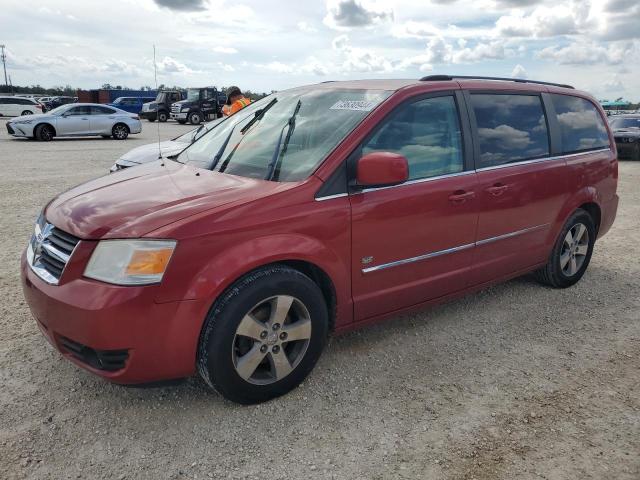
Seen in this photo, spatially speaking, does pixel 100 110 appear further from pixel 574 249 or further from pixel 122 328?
pixel 122 328

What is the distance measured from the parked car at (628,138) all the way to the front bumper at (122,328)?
16.5 m

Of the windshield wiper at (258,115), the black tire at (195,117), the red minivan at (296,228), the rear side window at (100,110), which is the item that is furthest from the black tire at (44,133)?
the windshield wiper at (258,115)

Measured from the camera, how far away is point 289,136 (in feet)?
10.7

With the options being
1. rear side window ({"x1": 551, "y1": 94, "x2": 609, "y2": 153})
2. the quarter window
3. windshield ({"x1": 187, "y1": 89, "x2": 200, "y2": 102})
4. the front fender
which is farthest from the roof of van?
windshield ({"x1": 187, "y1": 89, "x2": 200, "y2": 102})

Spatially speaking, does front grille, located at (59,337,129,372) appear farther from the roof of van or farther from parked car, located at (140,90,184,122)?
parked car, located at (140,90,184,122)

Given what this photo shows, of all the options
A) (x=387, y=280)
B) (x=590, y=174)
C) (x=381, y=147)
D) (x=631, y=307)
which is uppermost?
(x=381, y=147)

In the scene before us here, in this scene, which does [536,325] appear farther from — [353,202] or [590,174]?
[353,202]

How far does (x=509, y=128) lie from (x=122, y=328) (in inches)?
119

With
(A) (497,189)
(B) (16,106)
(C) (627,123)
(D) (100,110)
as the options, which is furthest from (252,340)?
(B) (16,106)

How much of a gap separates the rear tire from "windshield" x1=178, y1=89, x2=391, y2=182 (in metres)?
17.4

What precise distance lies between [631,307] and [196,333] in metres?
3.63

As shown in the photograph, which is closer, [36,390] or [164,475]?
[164,475]

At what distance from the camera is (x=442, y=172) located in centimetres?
341

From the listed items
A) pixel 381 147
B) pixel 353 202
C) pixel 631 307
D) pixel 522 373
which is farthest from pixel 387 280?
pixel 631 307
